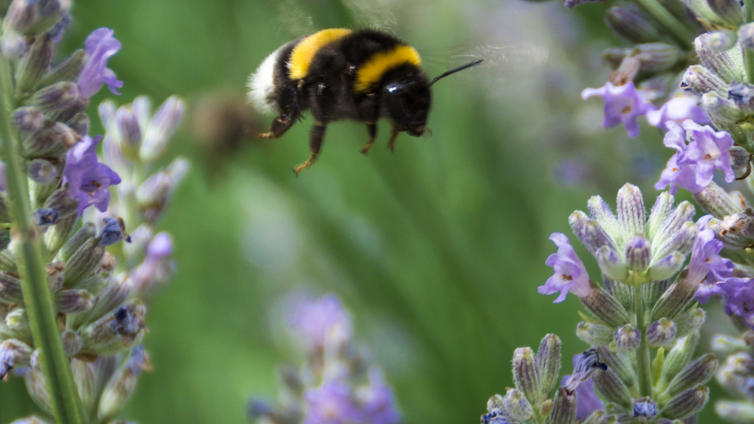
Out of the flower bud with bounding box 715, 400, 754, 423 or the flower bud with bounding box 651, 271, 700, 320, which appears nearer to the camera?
the flower bud with bounding box 651, 271, 700, 320

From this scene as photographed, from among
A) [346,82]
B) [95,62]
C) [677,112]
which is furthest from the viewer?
[346,82]

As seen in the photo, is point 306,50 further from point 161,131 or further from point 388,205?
point 388,205

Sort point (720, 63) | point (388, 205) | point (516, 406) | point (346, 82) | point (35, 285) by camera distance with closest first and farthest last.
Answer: point (35, 285) → point (516, 406) → point (720, 63) → point (346, 82) → point (388, 205)

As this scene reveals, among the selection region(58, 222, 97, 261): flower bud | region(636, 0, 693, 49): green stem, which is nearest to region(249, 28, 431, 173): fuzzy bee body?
region(636, 0, 693, 49): green stem

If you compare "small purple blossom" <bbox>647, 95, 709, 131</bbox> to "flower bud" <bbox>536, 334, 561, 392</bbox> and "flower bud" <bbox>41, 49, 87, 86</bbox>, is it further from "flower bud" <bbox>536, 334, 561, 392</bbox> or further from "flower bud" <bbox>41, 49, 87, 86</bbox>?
"flower bud" <bbox>41, 49, 87, 86</bbox>

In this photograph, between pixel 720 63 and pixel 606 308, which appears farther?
pixel 720 63

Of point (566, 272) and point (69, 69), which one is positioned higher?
point (69, 69)

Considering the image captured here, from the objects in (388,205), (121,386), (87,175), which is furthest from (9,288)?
(388,205)
